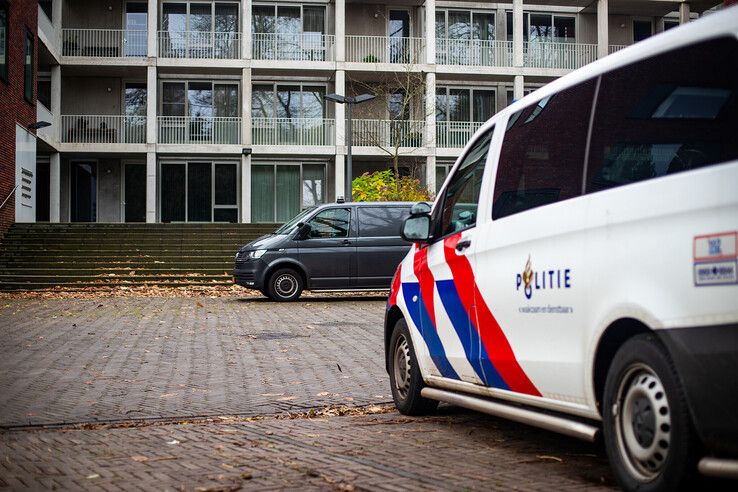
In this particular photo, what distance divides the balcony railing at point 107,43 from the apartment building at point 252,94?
55mm

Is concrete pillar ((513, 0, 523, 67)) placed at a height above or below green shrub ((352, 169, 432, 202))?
above

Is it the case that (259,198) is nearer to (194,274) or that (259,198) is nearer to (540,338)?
(194,274)

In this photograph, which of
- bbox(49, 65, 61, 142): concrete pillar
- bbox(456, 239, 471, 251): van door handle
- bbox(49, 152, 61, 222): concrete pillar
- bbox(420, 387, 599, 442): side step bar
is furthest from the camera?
bbox(49, 65, 61, 142): concrete pillar

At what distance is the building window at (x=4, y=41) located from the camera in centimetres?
2786

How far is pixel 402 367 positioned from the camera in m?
7.21

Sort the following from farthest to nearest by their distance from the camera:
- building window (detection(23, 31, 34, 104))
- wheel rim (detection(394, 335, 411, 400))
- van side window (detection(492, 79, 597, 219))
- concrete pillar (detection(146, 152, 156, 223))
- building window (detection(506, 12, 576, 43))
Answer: building window (detection(506, 12, 576, 43)) < concrete pillar (detection(146, 152, 156, 223)) < building window (detection(23, 31, 34, 104)) < wheel rim (detection(394, 335, 411, 400)) < van side window (detection(492, 79, 597, 219))

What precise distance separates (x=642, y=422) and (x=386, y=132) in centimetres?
3338

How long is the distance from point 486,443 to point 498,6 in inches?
1391

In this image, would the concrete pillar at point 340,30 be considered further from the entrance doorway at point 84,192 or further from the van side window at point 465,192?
the van side window at point 465,192

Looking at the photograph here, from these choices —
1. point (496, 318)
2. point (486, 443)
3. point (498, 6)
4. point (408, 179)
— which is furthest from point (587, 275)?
point (498, 6)

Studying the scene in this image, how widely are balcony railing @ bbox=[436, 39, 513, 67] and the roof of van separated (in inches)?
1315

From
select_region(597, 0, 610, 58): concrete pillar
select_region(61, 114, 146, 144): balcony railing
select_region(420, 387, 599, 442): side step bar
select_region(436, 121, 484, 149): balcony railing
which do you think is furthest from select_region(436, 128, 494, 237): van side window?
select_region(597, 0, 610, 58): concrete pillar

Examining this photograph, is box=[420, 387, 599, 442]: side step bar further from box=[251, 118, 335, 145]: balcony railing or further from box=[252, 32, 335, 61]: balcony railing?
box=[252, 32, 335, 61]: balcony railing

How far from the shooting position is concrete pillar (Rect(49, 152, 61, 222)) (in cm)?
3453
